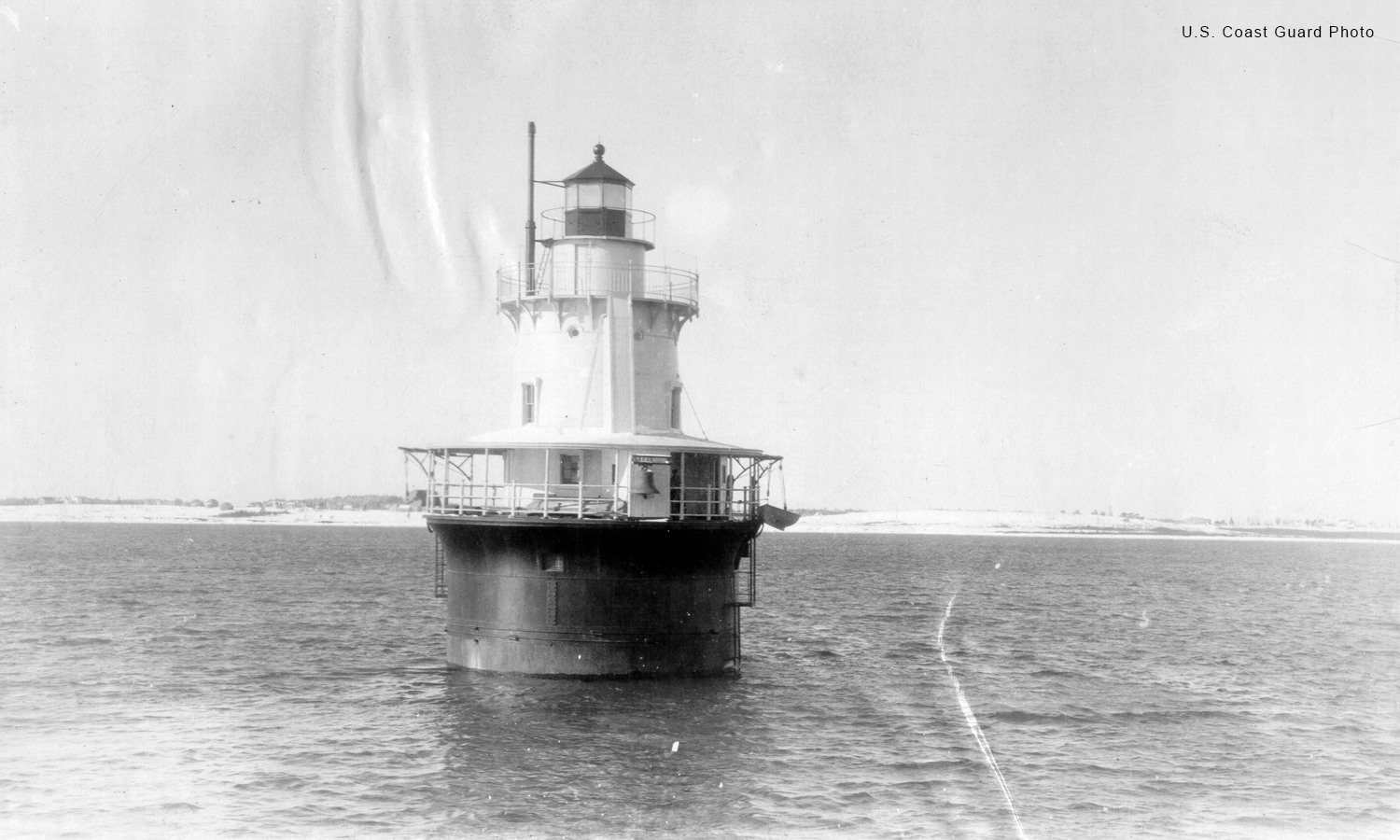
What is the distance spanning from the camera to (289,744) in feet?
79.7

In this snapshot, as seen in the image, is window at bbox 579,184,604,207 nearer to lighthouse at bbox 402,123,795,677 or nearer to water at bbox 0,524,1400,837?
lighthouse at bbox 402,123,795,677

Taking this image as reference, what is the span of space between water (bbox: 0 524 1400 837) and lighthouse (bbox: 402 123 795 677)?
0.89 m

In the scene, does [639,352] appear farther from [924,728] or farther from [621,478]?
[924,728]

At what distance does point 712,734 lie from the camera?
25453mm

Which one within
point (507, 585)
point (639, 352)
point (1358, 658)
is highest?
point (639, 352)

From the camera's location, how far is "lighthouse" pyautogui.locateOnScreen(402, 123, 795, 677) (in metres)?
27.9

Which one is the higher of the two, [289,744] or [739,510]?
[739,510]

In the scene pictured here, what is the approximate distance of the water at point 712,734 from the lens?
66.2 ft

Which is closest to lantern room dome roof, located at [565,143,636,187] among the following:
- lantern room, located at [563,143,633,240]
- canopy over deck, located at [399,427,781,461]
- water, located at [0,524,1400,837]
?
lantern room, located at [563,143,633,240]

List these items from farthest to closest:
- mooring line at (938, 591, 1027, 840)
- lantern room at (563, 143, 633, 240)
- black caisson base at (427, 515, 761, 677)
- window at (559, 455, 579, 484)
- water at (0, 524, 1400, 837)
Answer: lantern room at (563, 143, 633, 240) < window at (559, 455, 579, 484) < black caisson base at (427, 515, 761, 677) < mooring line at (938, 591, 1027, 840) < water at (0, 524, 1400, 837)

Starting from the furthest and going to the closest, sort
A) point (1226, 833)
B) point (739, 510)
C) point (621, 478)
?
point (739, 510)
point (621, 478)
point (1226, 833)

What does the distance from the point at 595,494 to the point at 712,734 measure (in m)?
5.84

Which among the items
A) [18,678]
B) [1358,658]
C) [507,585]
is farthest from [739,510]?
[1358,658]

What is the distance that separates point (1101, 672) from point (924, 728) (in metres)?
11.1
